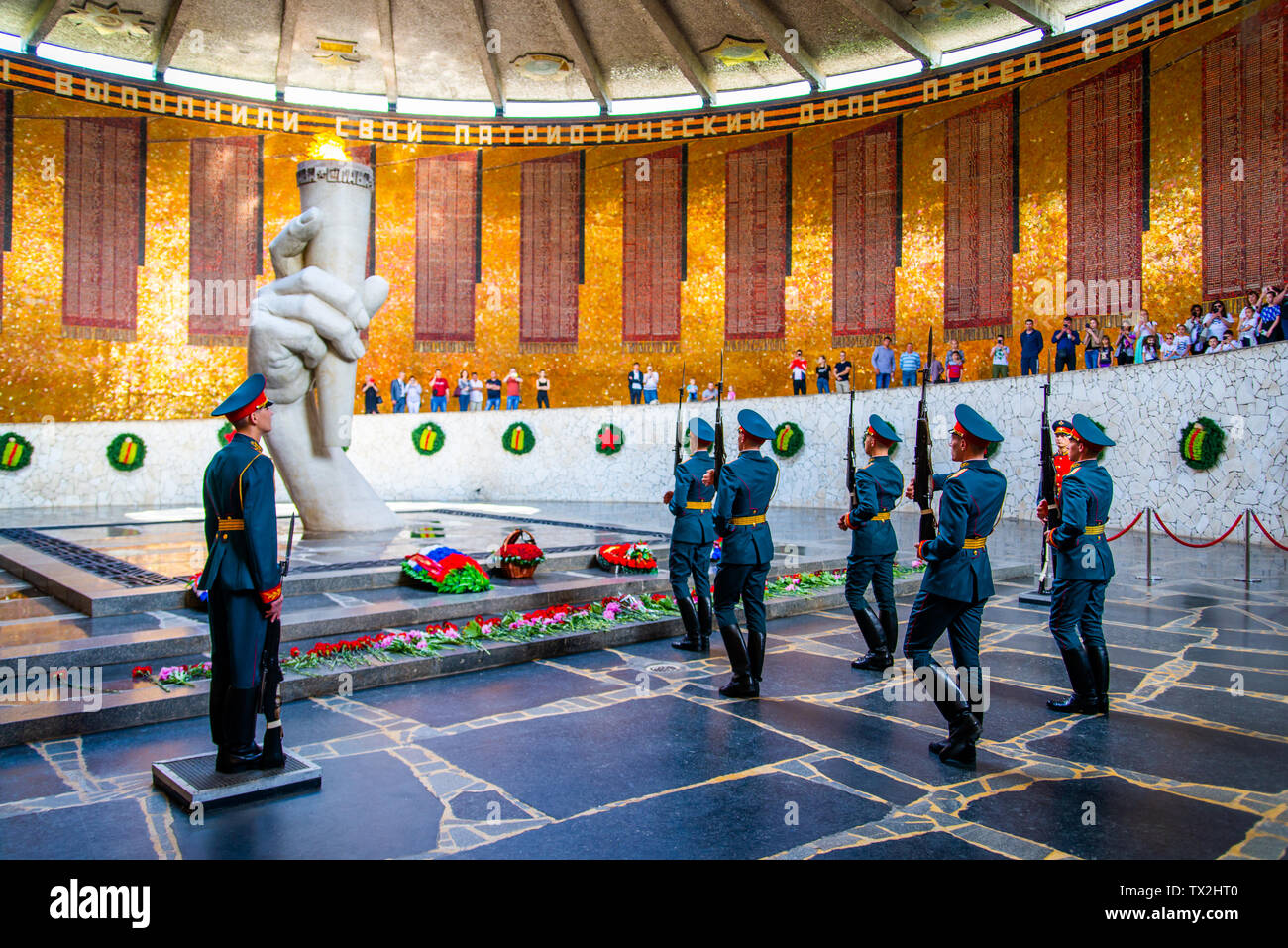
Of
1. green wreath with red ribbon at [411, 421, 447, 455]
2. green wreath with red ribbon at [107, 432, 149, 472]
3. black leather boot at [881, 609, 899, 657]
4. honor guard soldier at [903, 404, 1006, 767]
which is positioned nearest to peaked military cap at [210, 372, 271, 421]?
honor guard soldier at [903, 404, 1006, 767]

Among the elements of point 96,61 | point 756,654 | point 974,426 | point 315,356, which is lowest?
point 756,654

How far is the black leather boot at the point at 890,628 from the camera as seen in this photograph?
5598 millimetres

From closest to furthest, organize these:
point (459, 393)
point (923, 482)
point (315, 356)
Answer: point (923, 482) → point (315, 356) → point (459, 393)

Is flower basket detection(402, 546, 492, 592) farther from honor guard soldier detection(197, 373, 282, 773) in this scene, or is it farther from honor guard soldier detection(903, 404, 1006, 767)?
honor guard soldier detection(903, 404, 1006, 767)

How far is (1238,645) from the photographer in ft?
19.3

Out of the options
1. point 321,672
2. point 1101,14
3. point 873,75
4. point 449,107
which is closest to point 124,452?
point 449,107

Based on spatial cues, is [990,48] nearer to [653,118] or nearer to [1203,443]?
[653,118]

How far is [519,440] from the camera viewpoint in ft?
63.1

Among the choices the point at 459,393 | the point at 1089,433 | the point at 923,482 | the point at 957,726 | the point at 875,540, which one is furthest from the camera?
the point at 459,393

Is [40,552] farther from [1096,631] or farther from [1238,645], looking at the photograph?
[1238,645]

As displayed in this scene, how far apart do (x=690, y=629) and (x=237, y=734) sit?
3.06m

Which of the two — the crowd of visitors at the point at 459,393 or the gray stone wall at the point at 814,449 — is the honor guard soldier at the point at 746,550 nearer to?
the gray stone wall at the point at 814,449
